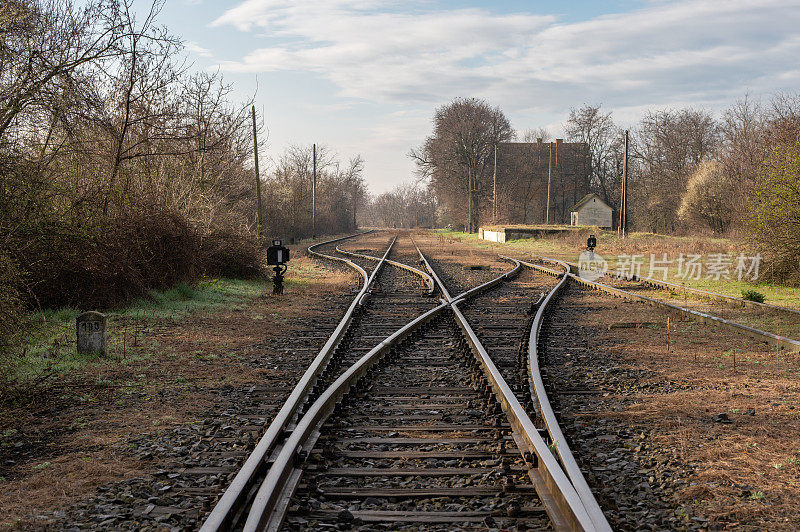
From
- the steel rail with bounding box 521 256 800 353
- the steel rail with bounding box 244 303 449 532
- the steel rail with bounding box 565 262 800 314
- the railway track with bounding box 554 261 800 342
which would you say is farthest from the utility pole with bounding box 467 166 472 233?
the steel rail with bounding box 244 303 449 532

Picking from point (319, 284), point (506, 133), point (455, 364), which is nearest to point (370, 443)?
point (455, 364)

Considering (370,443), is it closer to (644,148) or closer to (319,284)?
(319,284)

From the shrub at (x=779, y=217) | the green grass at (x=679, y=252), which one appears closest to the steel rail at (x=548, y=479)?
the green grass at (x=679, y=252)

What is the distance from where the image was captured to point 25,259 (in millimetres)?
8773

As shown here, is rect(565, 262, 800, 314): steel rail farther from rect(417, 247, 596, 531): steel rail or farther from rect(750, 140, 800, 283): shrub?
rect(417, 247, 596, 531): steel rail

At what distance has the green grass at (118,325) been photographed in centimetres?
751

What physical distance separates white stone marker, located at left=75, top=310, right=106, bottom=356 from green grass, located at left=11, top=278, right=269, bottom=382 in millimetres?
96

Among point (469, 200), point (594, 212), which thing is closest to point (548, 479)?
point (469, 200)

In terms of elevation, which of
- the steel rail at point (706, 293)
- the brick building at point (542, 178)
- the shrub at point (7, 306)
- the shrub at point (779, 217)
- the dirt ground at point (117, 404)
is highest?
the brick building at point (542, 178)

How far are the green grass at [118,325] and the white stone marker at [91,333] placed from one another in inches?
3.8

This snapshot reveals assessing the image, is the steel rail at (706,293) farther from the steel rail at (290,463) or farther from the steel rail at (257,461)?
the steel rail at (257,461)

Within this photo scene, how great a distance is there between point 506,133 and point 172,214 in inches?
2361

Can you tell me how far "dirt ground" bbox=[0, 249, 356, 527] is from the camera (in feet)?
14.0

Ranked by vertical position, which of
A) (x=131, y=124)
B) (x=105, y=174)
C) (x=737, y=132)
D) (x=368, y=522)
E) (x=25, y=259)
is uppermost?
(x=737, y=132)
